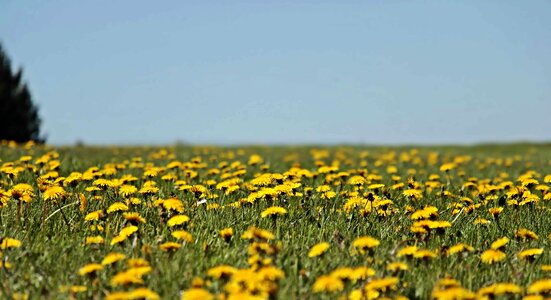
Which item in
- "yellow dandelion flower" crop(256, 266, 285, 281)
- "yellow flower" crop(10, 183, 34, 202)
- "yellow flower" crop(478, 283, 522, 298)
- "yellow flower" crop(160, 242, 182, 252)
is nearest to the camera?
"yellow dandelion flower" crop(256, 266, 285, 281)

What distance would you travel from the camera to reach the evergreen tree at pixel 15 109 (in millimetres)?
35375

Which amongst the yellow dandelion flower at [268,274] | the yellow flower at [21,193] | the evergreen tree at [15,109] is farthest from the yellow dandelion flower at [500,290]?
the evergreen tree at [15,109]

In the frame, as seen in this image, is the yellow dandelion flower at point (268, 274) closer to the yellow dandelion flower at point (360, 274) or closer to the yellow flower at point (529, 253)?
the yellow dandelion flower at point (360, 274)

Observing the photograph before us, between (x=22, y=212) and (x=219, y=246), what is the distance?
5.45 ft

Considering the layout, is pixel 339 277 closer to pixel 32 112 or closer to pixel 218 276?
pixel 218 276

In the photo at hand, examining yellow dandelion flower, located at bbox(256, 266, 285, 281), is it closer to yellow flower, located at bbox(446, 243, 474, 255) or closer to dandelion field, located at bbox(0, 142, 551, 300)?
dandelion field, located at bbox(0, 142, 551, 300)

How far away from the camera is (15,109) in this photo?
119ft

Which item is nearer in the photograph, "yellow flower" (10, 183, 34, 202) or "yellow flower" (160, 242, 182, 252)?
"yellow flower" (160, 242, 182, 252)

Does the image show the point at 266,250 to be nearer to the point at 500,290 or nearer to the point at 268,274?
the point at 268,274

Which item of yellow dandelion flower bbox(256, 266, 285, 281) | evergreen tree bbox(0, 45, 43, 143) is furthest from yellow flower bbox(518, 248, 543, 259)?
evergreen tree bbox(0, 45, 43, 143)

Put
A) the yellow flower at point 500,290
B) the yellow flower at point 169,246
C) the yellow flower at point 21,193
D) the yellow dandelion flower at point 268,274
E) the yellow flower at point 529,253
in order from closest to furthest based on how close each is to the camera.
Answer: the yellow dandelion flower at point 268,274 → the yellow flower at point 500,290 → the yellow flower at point 169,246 → the yellow flower at point 529,253 → the yellow flower at point 21,193

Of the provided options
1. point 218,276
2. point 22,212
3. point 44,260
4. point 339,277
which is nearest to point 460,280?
point 339,277

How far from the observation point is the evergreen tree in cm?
3538

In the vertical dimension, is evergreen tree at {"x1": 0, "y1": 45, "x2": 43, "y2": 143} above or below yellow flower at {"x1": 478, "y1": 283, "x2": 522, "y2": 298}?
above
